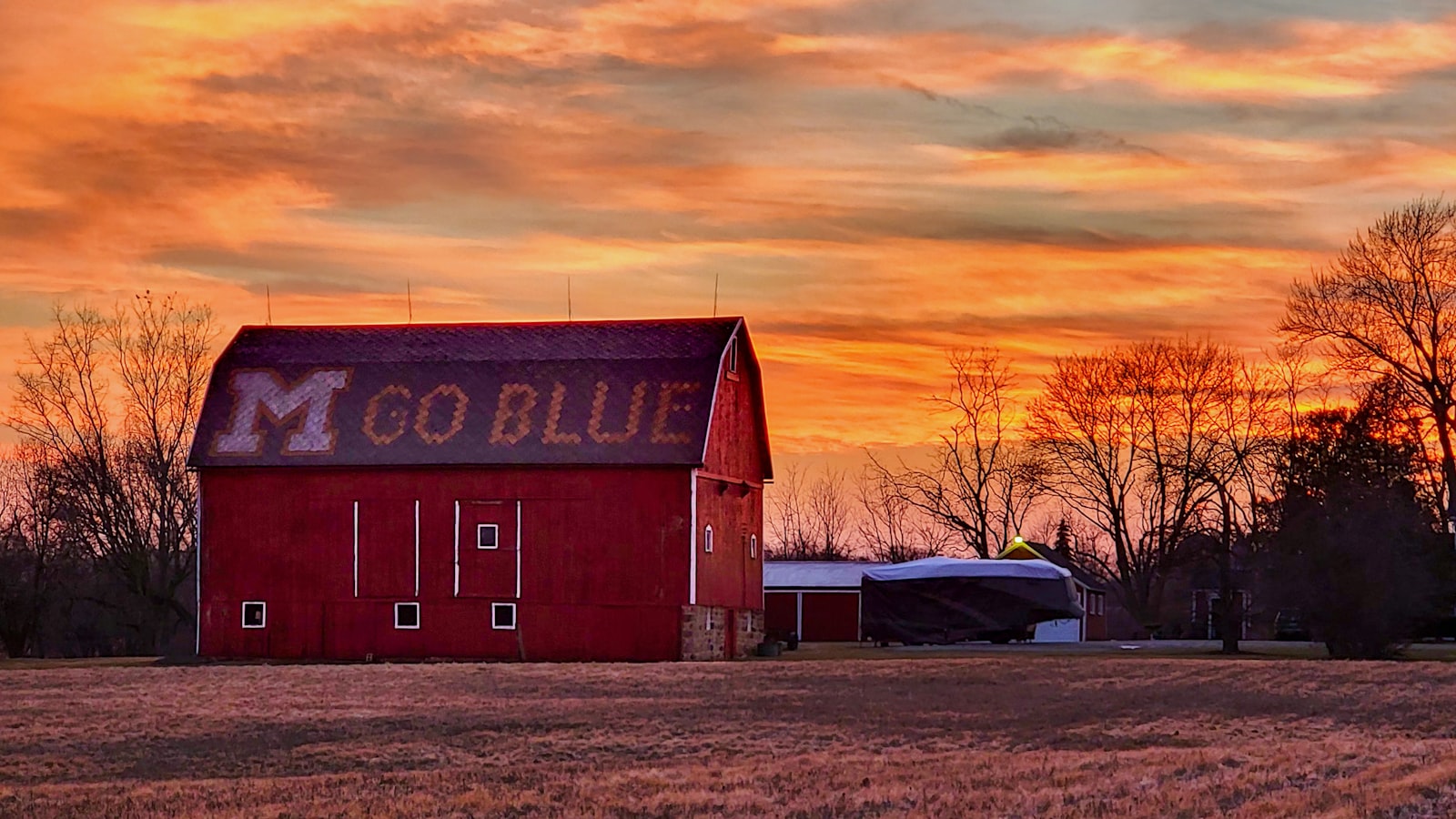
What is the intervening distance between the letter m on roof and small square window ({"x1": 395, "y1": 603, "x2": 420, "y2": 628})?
448cm

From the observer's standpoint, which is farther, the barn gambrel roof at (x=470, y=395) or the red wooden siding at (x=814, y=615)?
the red wooden siding at (x=814, y=615)

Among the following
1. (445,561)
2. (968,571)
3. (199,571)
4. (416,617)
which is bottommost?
(416,617)

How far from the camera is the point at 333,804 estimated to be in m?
20.1

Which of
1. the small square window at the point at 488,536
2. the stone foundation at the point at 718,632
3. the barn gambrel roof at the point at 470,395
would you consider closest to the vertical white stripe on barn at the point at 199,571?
the barn gambrel roof at the point at 470,395

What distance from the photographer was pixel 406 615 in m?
51.7

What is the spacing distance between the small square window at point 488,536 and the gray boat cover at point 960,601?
14.8 m

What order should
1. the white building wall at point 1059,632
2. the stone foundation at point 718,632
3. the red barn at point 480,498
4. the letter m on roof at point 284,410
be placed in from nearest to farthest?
the stone foundation at point 718,632, the red barn at point 480,498, the letter m on roof at point 284,410, the white building wall at point 1059,632

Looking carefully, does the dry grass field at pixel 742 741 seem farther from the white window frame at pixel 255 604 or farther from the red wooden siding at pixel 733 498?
the white window frame at pixel 255 604

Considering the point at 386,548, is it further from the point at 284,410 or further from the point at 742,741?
the point at 742,741

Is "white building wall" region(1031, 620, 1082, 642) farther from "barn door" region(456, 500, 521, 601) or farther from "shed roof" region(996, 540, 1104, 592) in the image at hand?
"barn door" region(456, 500, 521, 601)

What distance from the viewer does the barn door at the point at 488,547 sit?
168 ft

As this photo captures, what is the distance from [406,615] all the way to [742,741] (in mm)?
25920

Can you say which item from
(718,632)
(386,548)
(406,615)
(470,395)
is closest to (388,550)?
(386,548)

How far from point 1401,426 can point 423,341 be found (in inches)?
1152
